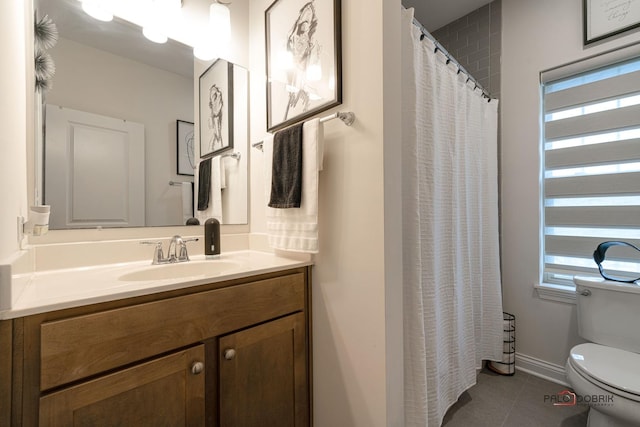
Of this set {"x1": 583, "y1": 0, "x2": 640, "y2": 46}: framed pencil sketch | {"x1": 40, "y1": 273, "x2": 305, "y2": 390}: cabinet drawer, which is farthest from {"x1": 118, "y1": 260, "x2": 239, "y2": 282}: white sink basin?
{"x1": 583, "y1": 0, "x2": 640, "y2": 46}: framed pencil sketch

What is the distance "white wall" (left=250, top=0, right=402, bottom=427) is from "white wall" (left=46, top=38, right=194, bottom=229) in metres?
0.78

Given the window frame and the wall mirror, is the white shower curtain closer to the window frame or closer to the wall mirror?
the window frame

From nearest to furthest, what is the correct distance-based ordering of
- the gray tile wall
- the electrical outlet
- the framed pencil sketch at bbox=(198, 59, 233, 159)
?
the electrical outlet, the framed pencil sketch at bbox=(198, 59, 233, 159), the gray tile wall

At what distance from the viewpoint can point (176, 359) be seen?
0.79 metres

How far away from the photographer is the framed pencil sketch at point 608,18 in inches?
57.9

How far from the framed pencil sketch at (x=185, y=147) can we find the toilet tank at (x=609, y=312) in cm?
222

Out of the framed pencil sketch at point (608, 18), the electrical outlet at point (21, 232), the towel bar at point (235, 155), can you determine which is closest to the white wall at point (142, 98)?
the towel bar at point (235, 155)

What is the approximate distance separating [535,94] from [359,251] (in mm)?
1802

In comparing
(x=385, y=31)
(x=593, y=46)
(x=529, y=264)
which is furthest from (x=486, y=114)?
(x=385, y=31)

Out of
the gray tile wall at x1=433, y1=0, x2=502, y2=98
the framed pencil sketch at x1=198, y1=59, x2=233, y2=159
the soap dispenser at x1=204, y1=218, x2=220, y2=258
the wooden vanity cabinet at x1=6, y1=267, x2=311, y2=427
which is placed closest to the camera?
the wooden vanity cabinet at x1=6, y1=267, x2=311, y2=427

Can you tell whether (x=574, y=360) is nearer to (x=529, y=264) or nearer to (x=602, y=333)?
(x=602, y=333)

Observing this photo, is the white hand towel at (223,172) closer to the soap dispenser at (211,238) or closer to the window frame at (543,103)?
the soap dispenser at (211,238)

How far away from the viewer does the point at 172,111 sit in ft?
4.35

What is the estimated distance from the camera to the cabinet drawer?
0.62 metres
